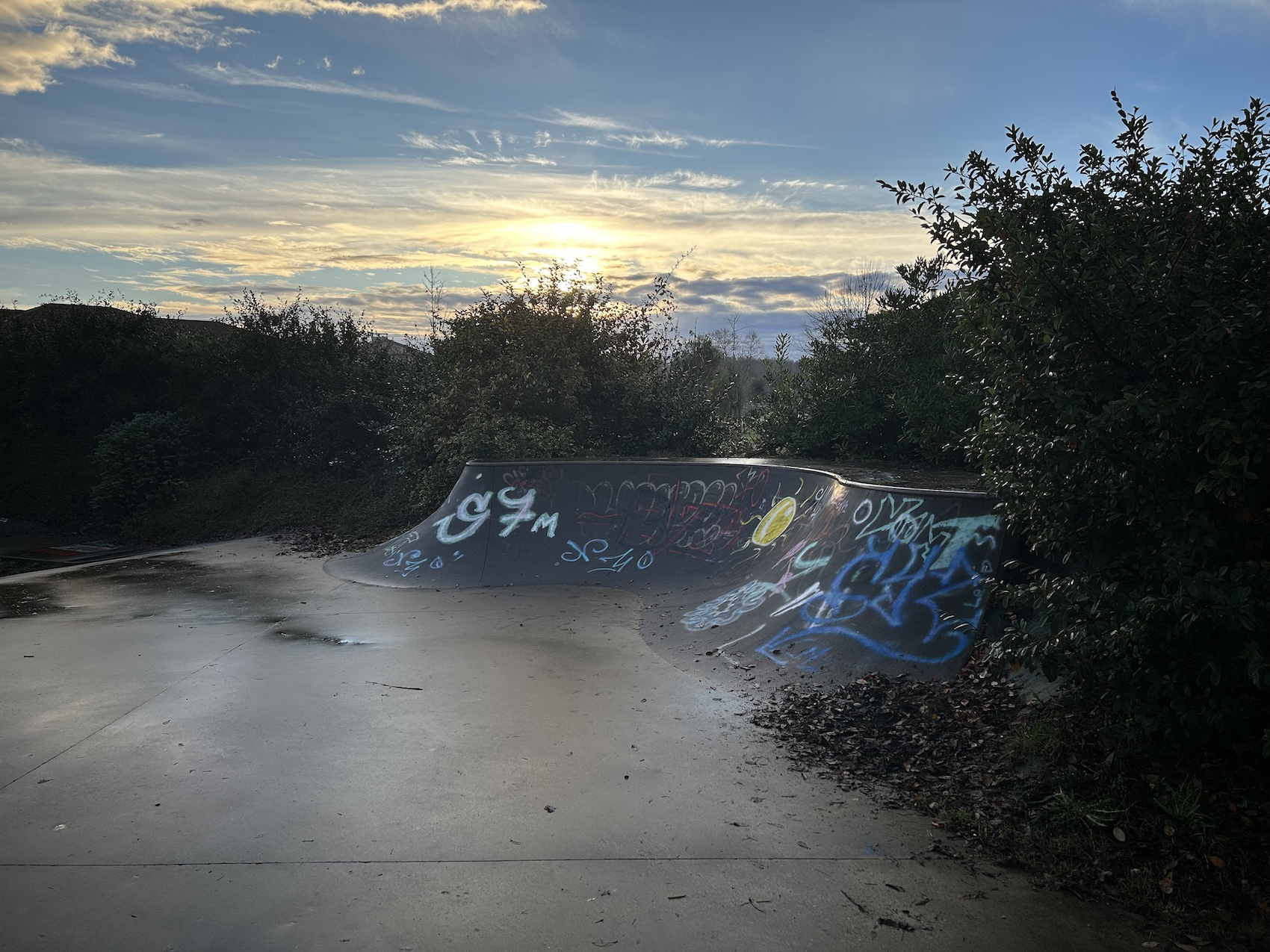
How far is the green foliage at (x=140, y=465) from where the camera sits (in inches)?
910

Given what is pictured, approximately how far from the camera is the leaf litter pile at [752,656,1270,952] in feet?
11.8

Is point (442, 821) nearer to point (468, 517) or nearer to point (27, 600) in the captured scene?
point (468, 517)

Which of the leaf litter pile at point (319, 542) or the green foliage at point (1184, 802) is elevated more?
the green foliage at point (1184, 802)

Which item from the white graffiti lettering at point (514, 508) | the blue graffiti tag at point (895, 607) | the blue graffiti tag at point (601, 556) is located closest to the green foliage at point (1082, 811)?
the blue graffiti tag at point (895, 607)

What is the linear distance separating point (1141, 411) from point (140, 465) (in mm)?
25265

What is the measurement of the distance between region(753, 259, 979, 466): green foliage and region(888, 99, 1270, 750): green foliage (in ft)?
22.5

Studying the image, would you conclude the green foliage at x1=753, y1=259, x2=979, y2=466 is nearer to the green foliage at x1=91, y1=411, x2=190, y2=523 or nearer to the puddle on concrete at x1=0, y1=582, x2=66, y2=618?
the puddle on concrete at x1=0, y1=582, x2=66, y2=618

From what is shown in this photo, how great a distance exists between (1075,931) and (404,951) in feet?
8.74

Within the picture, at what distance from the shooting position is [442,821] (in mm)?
4469

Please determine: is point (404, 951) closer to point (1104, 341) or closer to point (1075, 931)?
point (1075, 931)

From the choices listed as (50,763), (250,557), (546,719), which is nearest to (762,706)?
(546,719)

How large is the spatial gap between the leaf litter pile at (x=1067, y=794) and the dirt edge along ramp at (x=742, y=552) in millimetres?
839

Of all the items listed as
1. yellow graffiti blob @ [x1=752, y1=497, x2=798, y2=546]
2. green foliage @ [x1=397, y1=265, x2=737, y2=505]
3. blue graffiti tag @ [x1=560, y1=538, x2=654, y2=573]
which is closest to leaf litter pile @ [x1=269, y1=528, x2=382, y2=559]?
green foliage @ [x1=397, y1=265, x2=737, y2=505]

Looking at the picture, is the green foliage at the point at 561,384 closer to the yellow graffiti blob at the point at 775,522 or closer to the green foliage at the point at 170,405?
the green foliage at the point at 170,405
